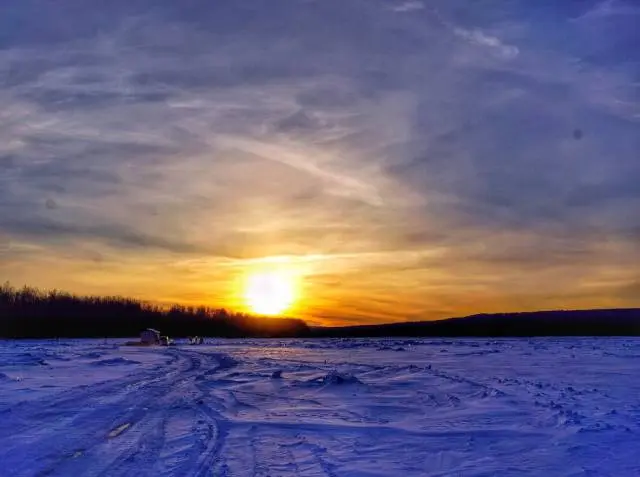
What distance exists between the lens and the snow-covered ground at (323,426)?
26.1 feet

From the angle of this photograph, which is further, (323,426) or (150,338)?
(150,338)

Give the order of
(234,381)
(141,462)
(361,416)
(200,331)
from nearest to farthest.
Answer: (141,462) < (361,416) < (234,381) < (200,331)

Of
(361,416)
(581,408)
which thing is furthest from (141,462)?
(581,408)

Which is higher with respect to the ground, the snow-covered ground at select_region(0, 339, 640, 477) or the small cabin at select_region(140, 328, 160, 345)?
the small cabin at select_region(140, 328, 160, 345)

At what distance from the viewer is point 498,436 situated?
1002cm

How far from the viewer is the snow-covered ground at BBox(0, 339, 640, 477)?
26.1 feet

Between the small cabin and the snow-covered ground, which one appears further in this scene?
the small cabin

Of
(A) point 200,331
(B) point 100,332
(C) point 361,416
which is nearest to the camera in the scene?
(C) point 361,416

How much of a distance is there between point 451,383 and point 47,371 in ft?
48.8

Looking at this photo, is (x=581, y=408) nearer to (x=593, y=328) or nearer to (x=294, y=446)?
(x=294, y=446)

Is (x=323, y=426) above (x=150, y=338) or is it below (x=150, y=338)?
below

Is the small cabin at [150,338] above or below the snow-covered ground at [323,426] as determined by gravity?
above

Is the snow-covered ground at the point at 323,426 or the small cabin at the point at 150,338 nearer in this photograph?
the snow-covered ground at the point at 323,426

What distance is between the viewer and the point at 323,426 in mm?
11016
